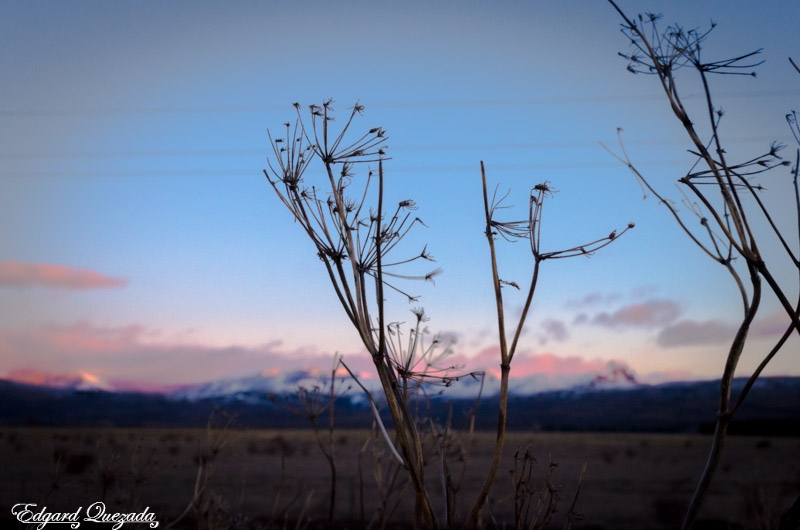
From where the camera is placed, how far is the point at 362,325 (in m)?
2.90

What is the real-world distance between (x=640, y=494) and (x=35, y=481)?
35899mm

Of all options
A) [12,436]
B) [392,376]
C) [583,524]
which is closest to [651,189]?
[392,376]

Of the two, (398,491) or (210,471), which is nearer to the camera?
(210,471)

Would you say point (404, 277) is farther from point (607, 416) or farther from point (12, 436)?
point (607, 416)
